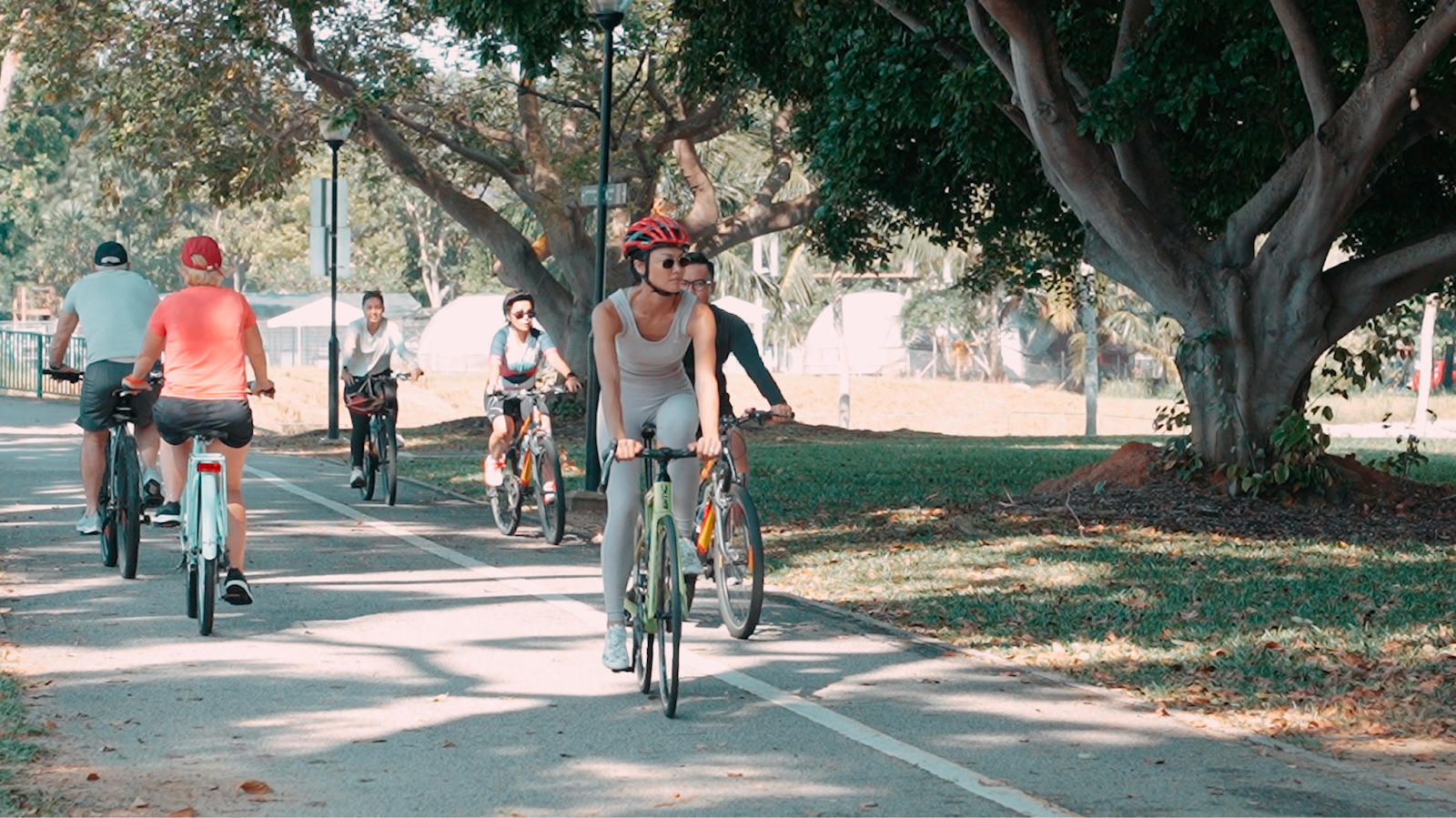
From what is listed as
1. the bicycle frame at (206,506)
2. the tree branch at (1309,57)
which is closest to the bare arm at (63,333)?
the bicycle frame at (206,506)

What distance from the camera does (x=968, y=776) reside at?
621cm

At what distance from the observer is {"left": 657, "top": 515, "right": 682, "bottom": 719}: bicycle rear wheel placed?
695 centimetres

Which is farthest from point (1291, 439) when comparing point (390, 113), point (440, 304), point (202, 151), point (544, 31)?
point (440, 304)

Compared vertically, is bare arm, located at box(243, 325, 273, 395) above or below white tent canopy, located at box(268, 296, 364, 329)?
below

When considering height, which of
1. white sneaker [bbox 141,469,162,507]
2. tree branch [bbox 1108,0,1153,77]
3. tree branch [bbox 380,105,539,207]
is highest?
tree branch [bbox 380,105,539,207]

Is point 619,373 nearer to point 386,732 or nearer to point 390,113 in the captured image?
point 386,732

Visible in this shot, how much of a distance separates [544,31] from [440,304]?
61931 millimetres

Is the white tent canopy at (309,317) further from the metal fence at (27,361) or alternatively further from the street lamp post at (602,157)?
the street lamp post at (602,157)

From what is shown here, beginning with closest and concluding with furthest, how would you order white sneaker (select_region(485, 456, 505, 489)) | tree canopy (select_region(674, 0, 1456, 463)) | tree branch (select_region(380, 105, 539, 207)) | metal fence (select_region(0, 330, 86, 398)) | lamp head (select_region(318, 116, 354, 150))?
1. white sneaker (select_region(485, 456, 505, 489))
2. tree canopy (select_region(674, 0, 1456, 463))
3. lamp head (select_region(318, 116, 354, 150))
4. tree branch (select_region(380, 105, 539, 207))
5. metal fence (select_region(0, 330, 86, 398))

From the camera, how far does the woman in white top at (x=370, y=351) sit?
15.5 meters

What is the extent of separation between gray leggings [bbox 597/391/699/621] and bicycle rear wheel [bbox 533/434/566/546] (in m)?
4.76

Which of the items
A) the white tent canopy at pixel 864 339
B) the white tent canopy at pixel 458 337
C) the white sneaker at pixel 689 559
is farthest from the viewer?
the white tent canopy at pixel 864 339

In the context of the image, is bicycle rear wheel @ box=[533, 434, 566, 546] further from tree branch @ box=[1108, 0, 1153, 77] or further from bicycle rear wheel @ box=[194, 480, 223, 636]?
tree branch @ box=[1108, 0, 1153, 77]

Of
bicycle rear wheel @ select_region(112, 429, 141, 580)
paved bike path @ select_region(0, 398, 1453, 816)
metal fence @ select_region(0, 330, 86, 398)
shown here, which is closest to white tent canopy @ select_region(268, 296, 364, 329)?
metal fence @ select_region(0, 330, 86, 398)
